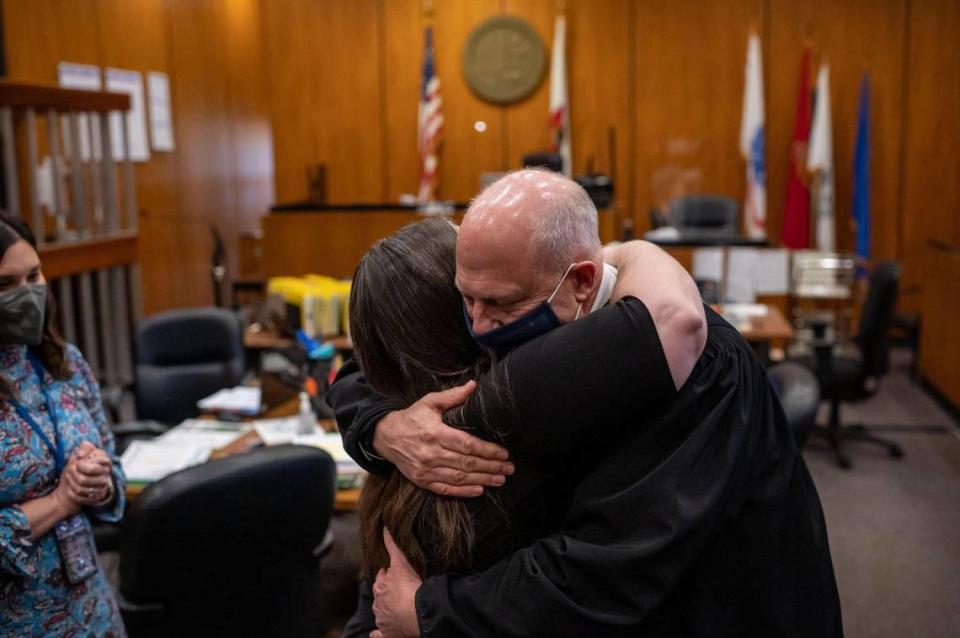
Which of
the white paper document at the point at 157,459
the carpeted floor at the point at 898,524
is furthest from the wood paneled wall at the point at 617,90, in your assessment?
the white paper document at the point at 157,459

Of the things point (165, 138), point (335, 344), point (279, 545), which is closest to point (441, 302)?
point (279, 545)

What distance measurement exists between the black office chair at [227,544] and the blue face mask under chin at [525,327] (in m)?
1.18

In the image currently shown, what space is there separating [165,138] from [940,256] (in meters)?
5.81

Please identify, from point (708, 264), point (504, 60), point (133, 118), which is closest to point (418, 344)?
point (708, 264)

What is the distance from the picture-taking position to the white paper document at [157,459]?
2.63 meters

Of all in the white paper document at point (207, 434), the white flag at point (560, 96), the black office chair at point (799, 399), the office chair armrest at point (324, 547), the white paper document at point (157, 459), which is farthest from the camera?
the white flag at point (560, 96)

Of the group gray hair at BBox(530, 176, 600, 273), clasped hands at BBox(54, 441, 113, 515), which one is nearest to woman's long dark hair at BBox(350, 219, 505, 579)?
gray hair at BBox(530, 176, 600, 273)

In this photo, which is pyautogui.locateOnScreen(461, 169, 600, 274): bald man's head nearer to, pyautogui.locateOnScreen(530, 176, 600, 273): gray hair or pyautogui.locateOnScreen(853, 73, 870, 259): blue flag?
pyautogui.locateOnScreen(530, 176, 600, 273): gray hair

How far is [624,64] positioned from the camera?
27.5 ft

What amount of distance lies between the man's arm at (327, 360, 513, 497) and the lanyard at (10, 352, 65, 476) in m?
0.91

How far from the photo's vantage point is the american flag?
845 cm

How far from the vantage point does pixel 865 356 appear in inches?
189

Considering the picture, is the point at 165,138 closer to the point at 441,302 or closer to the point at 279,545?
the point at 279,545

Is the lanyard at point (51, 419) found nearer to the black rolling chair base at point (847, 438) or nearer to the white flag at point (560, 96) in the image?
the black rolling chair base at point (847, 438)
